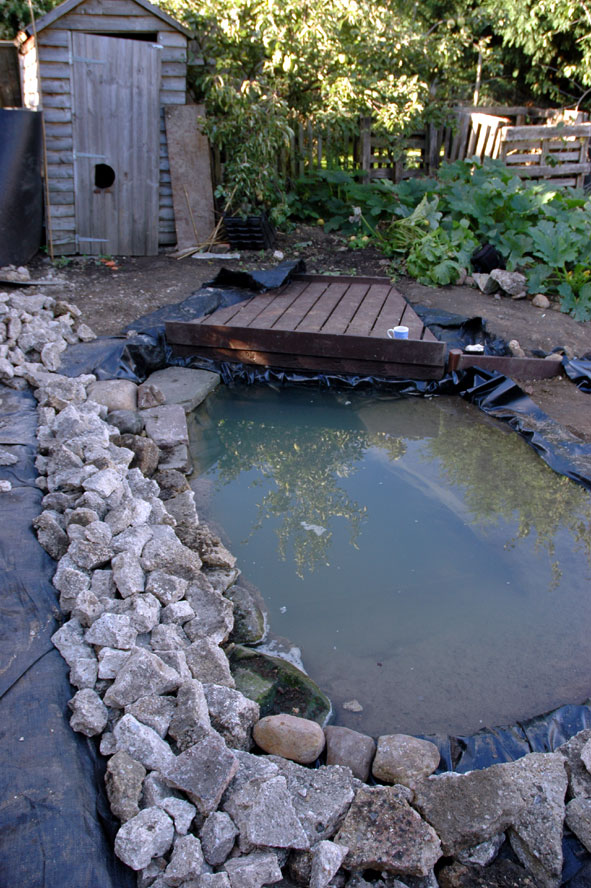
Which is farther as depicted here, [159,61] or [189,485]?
[159,61]

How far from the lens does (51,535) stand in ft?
8.76

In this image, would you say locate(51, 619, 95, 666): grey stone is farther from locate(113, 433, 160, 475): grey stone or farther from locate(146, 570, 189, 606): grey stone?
locate(113, 433, 160, 475): grey stone

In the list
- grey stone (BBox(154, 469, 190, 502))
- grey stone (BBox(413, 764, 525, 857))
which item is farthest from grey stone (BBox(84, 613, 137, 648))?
grey stone (BBox(154, 469, 190, 502))

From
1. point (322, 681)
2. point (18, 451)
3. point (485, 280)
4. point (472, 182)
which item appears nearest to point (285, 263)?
point (485, 280)

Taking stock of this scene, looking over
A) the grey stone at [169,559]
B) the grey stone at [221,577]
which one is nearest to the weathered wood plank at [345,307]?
the grey stone at [221,577]

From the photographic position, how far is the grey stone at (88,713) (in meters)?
1.96

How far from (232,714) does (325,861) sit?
1.89ft

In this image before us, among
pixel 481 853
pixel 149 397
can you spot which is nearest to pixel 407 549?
pixel 481 853

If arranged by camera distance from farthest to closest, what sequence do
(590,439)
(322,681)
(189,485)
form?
(590,439)
(189,485)
(322,681)

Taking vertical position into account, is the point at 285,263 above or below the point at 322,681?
above

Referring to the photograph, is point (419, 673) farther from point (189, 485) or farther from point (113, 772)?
point (189, 485)

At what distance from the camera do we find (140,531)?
2.88 meters

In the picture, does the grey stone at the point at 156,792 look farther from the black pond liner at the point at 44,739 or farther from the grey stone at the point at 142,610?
the grey stone at the point at 142,610

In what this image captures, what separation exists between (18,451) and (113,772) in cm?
186
